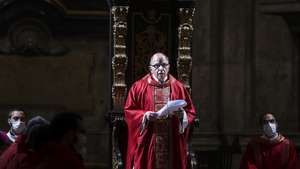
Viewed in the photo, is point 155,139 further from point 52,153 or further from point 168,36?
point 52,153

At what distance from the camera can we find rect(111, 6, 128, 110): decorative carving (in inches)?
455

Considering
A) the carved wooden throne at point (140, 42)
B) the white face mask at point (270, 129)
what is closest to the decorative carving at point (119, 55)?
the carved wooden throne at point (140, 42)

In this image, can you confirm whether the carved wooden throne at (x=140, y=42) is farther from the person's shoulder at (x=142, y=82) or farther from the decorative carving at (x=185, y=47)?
the person's shoulder at (x=142, y=82)

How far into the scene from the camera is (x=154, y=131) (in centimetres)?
1091

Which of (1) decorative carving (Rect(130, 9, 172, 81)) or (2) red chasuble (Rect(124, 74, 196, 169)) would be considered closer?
(2) red chasuble (Rect(124, 74, 196, 169))

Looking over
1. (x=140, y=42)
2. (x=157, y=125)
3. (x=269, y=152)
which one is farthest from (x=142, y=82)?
(x=269, y=152)

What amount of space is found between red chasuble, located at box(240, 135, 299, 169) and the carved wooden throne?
140 cm

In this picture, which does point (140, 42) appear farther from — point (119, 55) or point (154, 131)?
point (154, 131)

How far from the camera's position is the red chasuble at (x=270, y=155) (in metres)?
12.5

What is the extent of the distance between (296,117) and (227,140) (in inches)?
44.8

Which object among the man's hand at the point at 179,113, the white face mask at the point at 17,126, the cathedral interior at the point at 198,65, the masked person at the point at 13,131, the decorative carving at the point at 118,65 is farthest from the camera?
the cathedral interior at the point at 198,65

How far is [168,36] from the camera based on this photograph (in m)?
11.9

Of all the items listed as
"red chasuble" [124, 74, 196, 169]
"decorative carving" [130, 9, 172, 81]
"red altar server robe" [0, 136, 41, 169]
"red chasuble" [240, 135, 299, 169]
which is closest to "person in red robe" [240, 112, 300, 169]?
"red chasuble" [240, 135, 299, 169]

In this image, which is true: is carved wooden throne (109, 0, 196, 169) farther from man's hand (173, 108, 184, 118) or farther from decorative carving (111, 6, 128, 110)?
man's hand (173, 108, 184, 118)
